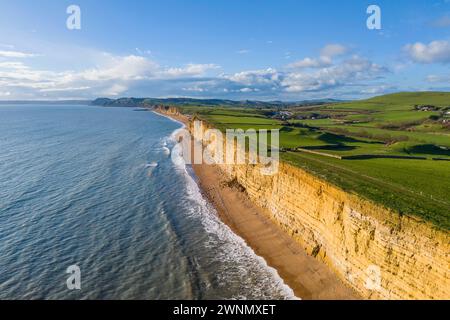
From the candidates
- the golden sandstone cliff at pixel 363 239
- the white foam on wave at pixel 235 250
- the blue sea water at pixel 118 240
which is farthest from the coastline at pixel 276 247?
the blue sea water at pixel 118 240

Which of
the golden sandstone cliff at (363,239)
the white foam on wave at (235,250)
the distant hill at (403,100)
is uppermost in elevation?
the distant hill at (403,100)

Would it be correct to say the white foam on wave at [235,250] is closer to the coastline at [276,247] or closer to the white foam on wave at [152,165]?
the coastline at [276,247]

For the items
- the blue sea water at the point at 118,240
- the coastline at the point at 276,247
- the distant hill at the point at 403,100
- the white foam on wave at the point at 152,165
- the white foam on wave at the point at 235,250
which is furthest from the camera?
the distant hill at the point at 403,100

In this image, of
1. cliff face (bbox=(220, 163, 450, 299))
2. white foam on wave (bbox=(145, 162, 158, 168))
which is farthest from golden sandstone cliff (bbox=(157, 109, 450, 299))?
white foam on wave (bbox=(145, 162, 158, 168))

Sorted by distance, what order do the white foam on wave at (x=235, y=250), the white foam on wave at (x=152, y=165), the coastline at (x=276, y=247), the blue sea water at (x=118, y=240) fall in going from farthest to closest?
1. the white foam on wave at (x=152, y=165)
2. the white foam on wave at (x=235, y=250)
3. the blue sea water at (x=118, y=240)
4. the coastline at (x=276, y=247)

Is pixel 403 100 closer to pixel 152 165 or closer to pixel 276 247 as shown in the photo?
pixel 152 165

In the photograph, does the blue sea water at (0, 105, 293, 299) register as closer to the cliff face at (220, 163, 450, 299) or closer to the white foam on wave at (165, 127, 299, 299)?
the white foam on wave at (165, 127, 299, 299)
